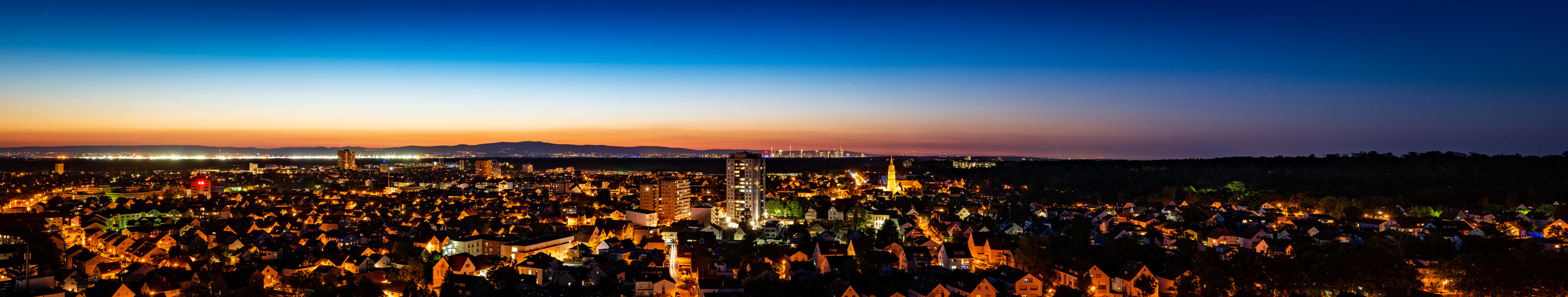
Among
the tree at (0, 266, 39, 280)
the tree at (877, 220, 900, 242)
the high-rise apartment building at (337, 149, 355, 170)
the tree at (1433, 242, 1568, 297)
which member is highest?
the high-rise apartment building at (337, 149, 355, 170)

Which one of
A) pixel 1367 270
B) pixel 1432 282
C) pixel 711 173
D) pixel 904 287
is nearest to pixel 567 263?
pixel 904 287

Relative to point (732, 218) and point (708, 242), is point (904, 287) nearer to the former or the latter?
point (708, 242)

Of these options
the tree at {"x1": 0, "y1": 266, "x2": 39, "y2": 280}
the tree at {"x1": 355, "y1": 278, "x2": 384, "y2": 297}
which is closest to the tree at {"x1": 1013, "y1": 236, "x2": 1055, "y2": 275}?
the tree at {"x1": 355, "y1": 278, "x2": 384, "y2": 297}

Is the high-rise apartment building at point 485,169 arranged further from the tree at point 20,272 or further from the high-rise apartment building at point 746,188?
the tree at point 20,272

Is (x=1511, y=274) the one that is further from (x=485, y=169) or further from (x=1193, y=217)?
(x=485, y=169)

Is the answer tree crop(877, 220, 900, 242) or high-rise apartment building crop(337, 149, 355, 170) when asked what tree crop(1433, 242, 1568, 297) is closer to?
tree crop(877, 220, 900, 242)

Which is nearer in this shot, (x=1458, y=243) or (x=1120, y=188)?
(x=1458, y=243)

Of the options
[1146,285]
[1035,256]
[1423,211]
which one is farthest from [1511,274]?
[1423,211]
